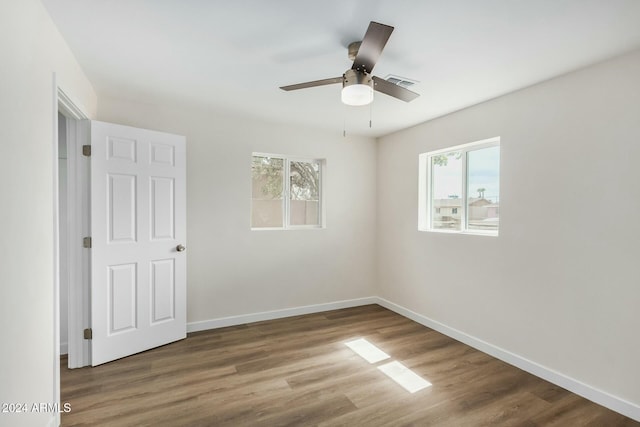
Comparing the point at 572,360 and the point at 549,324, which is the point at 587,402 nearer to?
the point at 572,360

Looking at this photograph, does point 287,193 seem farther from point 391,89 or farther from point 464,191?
point 391,89

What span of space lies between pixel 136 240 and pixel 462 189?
131 inches

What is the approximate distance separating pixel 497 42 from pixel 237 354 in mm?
3187

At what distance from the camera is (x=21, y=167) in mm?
1404

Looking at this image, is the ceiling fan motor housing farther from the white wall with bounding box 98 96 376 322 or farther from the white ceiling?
the white wall with bounding box 98 96 376 322

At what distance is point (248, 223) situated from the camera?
3.65 meters

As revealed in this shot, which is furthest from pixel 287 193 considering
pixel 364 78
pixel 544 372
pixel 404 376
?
pixel 544 372

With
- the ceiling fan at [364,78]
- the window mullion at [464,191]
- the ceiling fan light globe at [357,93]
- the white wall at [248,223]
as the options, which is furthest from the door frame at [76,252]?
the window mullion at [464,191]

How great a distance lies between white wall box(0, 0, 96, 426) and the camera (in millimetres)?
1263

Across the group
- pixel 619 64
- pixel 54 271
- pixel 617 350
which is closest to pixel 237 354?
pixel 54 271

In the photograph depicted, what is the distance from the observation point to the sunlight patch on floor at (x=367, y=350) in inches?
111

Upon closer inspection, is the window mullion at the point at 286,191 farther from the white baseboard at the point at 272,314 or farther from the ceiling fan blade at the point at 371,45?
the ceiling fan blade at the point at 371,45

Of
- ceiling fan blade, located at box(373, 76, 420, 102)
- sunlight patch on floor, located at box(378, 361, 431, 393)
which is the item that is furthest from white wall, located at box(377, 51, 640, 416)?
ceiling fan blade, located at box(373, 76, 420, 102)

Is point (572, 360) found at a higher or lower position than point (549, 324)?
lower
